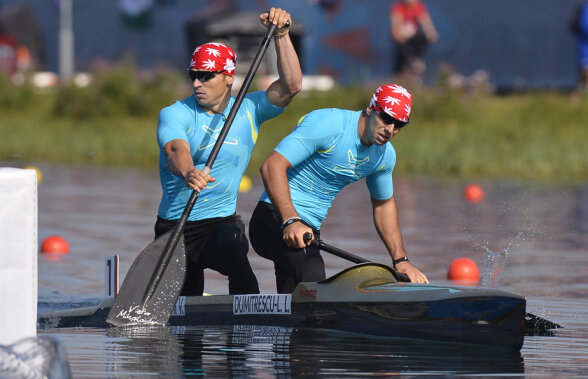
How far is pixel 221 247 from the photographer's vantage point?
7.92m

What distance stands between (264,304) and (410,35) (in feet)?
55.7

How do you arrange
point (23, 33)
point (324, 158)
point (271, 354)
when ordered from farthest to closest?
1. point (23, 33)
2. point (324, 158)
3. point (271, 354)

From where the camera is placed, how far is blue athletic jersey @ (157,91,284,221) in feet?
26.2

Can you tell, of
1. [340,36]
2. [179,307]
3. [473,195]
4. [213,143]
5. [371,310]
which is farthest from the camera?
[340,36]

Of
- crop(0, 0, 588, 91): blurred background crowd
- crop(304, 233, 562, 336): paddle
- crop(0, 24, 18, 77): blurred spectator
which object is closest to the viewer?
crop(304, 233, 562, 336): paddle

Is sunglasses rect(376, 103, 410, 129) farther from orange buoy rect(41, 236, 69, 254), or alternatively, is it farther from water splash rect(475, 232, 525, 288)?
orange buoy rect(41, 236, 69, 254)

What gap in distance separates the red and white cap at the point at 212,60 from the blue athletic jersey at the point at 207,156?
26 centimetres

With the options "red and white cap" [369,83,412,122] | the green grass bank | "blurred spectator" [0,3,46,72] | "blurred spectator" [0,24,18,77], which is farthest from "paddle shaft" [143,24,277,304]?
"blurred spectator" [0,24,18,77]

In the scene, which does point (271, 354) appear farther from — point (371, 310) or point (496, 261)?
point (496, 261)

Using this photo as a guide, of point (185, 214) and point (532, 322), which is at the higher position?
point (185, 214)

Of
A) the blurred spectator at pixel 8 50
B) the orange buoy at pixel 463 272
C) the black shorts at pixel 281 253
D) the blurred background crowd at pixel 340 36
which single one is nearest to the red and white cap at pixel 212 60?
the black shorts at pixel 281 253

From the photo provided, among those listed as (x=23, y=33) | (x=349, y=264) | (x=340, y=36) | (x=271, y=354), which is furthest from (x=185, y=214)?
(x=23, y=33)

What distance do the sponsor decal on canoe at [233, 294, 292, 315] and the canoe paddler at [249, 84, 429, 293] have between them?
6.4 inches

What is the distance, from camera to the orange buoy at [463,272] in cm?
1075
